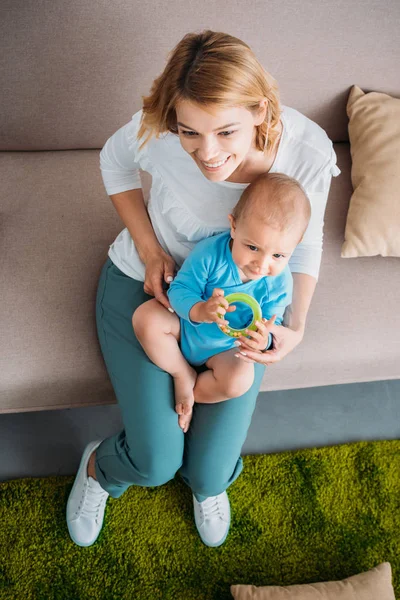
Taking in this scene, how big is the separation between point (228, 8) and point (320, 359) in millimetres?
957

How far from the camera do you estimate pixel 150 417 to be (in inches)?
45.6

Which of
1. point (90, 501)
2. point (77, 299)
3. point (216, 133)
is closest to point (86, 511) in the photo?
point (90, 501)

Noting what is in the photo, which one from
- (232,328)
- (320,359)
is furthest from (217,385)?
(320,359)

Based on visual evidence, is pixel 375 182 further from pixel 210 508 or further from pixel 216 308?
pixel 210 508

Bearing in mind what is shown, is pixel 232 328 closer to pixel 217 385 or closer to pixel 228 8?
pixel 217 385

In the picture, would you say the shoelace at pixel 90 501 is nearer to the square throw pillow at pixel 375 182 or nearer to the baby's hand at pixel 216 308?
the baby's hand at pixel 216 308

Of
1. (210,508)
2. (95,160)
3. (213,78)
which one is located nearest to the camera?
(213,78)

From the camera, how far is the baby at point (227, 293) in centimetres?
99

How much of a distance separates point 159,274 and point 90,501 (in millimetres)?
680

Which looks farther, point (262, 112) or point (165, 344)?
point (165, 344)

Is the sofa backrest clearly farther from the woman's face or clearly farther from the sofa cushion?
the woman's face

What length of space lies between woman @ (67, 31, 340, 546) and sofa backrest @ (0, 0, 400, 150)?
0.35m

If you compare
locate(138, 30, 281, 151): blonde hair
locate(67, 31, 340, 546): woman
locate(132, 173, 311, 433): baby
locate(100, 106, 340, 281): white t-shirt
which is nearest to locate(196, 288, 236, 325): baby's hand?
locate(132, 173, 311, 433): baby

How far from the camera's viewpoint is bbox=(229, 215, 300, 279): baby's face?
3.23ft
